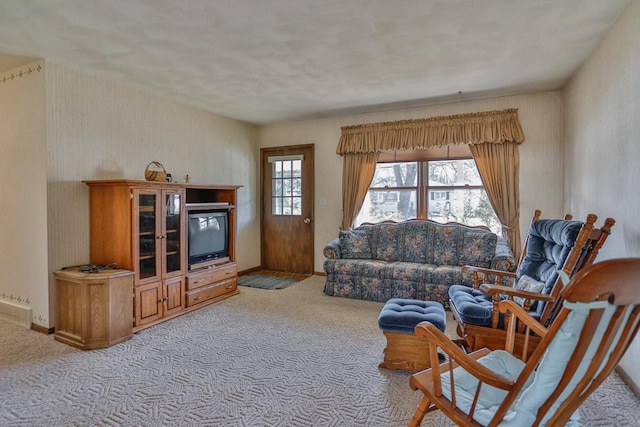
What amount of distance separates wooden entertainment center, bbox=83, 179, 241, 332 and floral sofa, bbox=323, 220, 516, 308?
180 centimetres

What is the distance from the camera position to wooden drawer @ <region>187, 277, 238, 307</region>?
3889 millimetres

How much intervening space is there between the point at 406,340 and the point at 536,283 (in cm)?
107

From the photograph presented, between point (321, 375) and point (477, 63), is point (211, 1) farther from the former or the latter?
point (321, 375)

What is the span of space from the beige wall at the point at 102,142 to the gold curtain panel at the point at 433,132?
2.13m

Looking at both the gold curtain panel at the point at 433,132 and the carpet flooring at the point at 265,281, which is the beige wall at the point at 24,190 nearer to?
the carpet flooring at the point at 265,281

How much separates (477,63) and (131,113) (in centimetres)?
376

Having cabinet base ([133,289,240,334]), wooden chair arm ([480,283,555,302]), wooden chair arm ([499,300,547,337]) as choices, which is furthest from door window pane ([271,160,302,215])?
wooden chair arm ([499,300,547,337])

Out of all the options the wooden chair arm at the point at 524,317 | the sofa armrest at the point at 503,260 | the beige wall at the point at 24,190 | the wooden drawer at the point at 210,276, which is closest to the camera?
the wooden chair arm at the point at 524,317

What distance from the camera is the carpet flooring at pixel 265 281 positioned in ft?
16.1

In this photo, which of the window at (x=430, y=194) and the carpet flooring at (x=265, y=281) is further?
the carpet flooring at (x=265, y=281)

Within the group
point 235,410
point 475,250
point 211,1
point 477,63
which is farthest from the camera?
point 475,250

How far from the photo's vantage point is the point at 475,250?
4.18 metres

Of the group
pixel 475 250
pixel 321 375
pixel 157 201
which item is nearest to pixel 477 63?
pixel 475 250

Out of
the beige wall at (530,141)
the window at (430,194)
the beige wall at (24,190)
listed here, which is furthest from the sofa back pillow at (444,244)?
the beige wall at (24,190)
